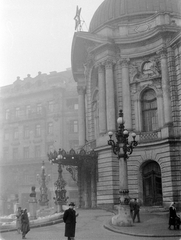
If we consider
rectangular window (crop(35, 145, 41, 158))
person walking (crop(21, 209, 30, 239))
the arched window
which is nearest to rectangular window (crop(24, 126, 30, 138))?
rectangular window (crop(35, 145, 41, 158))

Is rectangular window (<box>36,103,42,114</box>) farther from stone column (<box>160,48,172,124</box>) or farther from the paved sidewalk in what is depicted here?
the paved sidewalk

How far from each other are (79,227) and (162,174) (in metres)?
11.1

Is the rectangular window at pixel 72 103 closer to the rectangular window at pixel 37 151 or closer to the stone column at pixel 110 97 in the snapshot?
the rectangular window at pixel 37 151

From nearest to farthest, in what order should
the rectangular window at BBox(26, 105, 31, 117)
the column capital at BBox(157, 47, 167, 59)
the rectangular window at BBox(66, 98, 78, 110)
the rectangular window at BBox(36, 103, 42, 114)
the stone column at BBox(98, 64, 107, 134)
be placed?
the column capital at BBox(157, 47, 167, 59), the stone column at BBox(98, 64, 107, 134), the rectangular window at BBox(66, 98, 78, 110), the rectangular window at BBox(36, 103, 42, 114), the rectangular window at BBox(26, 105, 31, 117)

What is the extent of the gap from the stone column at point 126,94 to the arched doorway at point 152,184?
389cm

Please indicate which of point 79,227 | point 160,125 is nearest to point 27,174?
point 160,125

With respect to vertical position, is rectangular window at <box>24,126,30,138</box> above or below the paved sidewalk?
above

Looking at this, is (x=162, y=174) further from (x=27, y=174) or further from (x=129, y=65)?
(x=27, y=174)

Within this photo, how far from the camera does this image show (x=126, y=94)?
32125 mm

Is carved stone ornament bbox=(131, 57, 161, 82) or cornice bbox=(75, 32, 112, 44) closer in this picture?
carved stone ornament bbox=(131, 57, 161, 82)

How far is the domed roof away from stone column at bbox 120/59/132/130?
20.2 feet

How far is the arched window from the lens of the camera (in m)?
31.7

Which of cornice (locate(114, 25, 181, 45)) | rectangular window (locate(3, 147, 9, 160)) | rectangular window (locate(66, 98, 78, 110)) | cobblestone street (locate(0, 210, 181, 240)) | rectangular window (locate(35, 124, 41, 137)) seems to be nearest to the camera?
cobblestone street (locate(0, 210, 181, 240))

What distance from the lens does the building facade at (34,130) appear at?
63.4m
